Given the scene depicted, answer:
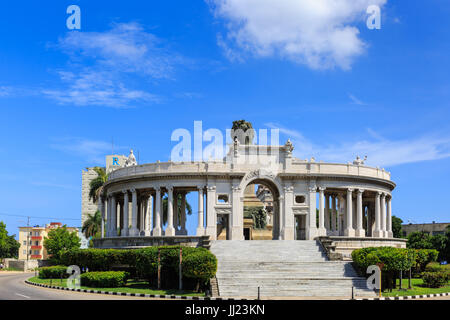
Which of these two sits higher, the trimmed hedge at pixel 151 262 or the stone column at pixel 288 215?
the stone column at pixel 288 215

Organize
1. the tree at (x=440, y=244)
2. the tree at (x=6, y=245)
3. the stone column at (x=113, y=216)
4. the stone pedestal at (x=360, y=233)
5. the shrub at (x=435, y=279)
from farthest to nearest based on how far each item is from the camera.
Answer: the tree at (x=6, y=245), the tree at (x=440, y=244), the stone column at (x=113, y=216), the stone pedestal at (x=360, y=233), the shrub at (x=435, y=279)

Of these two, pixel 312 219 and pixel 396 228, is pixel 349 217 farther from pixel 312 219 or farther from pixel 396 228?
pixel 396 228

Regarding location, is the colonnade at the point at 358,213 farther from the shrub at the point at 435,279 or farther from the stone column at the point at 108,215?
the stone column at the point at 108,215

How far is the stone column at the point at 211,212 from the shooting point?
57.3 meters

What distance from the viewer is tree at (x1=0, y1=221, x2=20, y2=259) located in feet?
319

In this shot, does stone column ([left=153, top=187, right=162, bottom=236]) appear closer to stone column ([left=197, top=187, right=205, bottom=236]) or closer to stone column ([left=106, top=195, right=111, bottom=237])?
stone column ([left=197, top=187, right=205, bottom=236])

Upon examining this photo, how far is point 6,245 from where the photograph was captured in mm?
104812

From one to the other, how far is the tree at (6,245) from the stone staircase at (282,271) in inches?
2381

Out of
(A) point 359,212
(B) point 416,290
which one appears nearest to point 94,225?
(A) point 359,212

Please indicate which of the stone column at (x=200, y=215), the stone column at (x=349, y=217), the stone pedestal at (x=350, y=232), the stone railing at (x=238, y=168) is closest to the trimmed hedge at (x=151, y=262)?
the stone column at (x=200, y=215)

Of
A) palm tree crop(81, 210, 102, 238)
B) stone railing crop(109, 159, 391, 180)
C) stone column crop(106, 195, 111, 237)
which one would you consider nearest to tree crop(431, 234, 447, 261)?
stone railing crop(109, 159, 391, 180)

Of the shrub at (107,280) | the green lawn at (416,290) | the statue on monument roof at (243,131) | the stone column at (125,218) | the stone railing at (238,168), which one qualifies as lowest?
the green lawn at (416,290)
